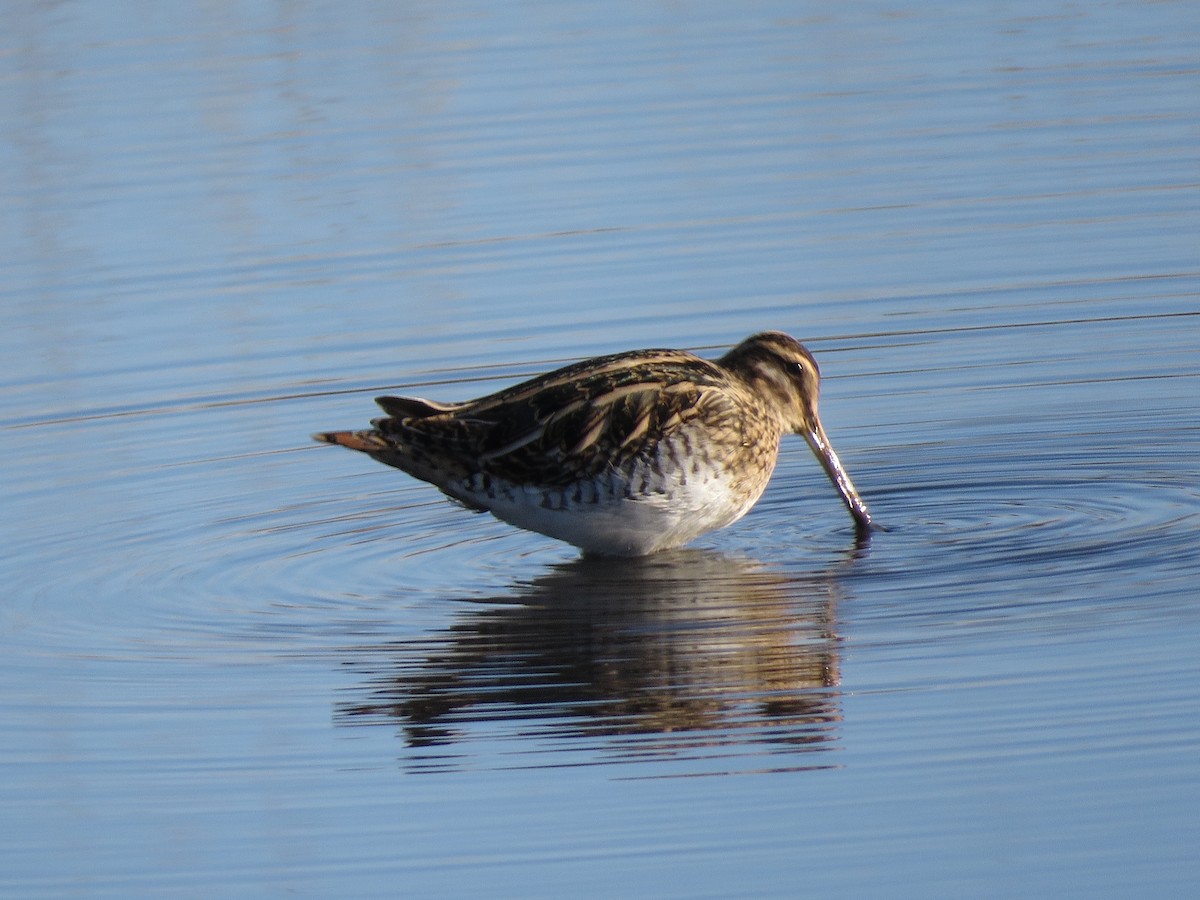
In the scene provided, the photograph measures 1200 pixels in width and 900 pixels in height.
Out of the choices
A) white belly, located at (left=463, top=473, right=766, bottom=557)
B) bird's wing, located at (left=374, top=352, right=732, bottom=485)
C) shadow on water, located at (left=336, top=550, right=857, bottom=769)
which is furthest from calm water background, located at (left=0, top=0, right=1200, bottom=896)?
bird's wing, located at (left=374, top=352, right=732, bottom=485)

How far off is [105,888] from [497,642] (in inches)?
91.3

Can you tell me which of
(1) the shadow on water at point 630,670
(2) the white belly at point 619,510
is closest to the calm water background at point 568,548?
(1) the shadow on water at point 630,670

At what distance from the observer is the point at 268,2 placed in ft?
78.9

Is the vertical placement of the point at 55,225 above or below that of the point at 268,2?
below

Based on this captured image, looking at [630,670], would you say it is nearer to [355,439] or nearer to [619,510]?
[619,510]

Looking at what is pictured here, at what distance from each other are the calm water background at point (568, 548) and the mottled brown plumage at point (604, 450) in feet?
0.82

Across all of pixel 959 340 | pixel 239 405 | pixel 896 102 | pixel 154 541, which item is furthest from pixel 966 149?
pixel 154 541

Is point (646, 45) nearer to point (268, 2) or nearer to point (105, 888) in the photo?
point (268, 2)

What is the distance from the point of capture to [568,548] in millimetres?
10742

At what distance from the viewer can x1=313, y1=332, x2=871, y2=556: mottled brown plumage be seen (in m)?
9.95

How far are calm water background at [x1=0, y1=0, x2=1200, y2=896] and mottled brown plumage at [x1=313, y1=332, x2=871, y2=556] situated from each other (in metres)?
0.25

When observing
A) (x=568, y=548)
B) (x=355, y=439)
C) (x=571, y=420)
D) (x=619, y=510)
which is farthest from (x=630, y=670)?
(x=568, y=548)

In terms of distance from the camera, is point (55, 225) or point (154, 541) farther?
point (55, 225)

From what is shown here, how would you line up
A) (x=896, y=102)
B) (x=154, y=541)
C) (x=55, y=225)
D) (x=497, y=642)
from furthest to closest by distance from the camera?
1. (x=896, y=102)
2. (x=55, y=225)
3. (x=154, y=541)
4. (x=497, y=642)
